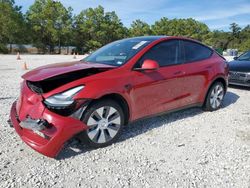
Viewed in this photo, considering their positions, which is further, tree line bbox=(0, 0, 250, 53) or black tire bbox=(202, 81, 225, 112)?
tree line bbox=(0, 0, 250, 53)

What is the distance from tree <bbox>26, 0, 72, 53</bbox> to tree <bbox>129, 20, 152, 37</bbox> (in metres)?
15.4

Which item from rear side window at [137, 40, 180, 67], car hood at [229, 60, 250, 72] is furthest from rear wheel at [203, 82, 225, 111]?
car hood at [229, 60, 250, 72]

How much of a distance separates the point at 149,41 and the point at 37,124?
2.33 metres

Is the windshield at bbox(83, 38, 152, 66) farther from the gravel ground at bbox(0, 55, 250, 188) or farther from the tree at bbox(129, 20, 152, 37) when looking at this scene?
the tree at bbox(129, 20, 152, 37)

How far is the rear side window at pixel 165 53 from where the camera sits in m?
4.35

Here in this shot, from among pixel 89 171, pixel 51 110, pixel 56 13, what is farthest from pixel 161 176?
pixel 56 13

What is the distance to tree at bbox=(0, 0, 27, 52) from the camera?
1618 inches

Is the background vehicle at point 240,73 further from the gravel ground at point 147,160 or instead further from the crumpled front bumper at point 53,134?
the crumpled front bumper at point 53,134

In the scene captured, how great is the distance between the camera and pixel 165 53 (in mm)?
4633

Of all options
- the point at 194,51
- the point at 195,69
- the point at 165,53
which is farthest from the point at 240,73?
the point at 165,53

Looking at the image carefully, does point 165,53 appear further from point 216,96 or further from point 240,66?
point 240,66

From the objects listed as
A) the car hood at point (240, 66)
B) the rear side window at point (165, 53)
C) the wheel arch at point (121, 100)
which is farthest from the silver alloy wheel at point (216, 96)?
the car hood at point (240, 66)

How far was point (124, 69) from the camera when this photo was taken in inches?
154

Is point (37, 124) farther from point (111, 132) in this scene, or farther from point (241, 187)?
point (241, 187)
